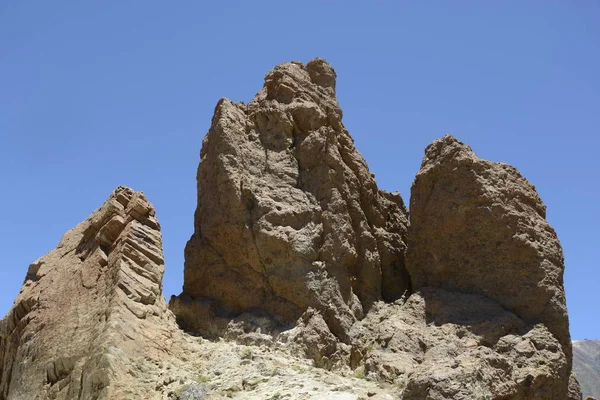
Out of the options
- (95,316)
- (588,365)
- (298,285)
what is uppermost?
(588,365)

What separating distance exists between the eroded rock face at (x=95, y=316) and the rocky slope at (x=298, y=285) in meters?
0.04

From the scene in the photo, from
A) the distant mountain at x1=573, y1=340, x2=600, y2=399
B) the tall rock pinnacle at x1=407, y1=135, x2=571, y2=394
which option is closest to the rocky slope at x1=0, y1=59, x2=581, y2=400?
the tall rock pinnacle at x1=407, y1=135, x2=571, y2=394

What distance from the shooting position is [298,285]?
1817 centimetres

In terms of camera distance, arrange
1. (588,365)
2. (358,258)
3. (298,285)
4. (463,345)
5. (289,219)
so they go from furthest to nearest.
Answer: (588,365) < (358,258) < (289,219) < (298,285) < (463,345)

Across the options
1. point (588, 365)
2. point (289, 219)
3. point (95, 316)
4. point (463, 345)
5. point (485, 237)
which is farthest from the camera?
point (588, 365)

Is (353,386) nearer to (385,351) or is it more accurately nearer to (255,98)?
(385,351)

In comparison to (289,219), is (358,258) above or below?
below

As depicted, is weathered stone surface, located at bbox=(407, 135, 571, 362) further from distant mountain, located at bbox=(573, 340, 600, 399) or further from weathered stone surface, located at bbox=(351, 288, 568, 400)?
distant mountain, located at bbox=(573, 340, 600, 399)

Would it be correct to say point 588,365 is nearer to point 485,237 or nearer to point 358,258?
point 358,258

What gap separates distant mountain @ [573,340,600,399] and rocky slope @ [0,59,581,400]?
151 ft

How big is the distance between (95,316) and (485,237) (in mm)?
8108

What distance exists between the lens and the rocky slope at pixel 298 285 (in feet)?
53.1

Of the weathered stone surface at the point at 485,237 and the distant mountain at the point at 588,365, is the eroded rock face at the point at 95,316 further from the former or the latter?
the distant mountain at the point at 588,365

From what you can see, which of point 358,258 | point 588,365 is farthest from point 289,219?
point 588,365
